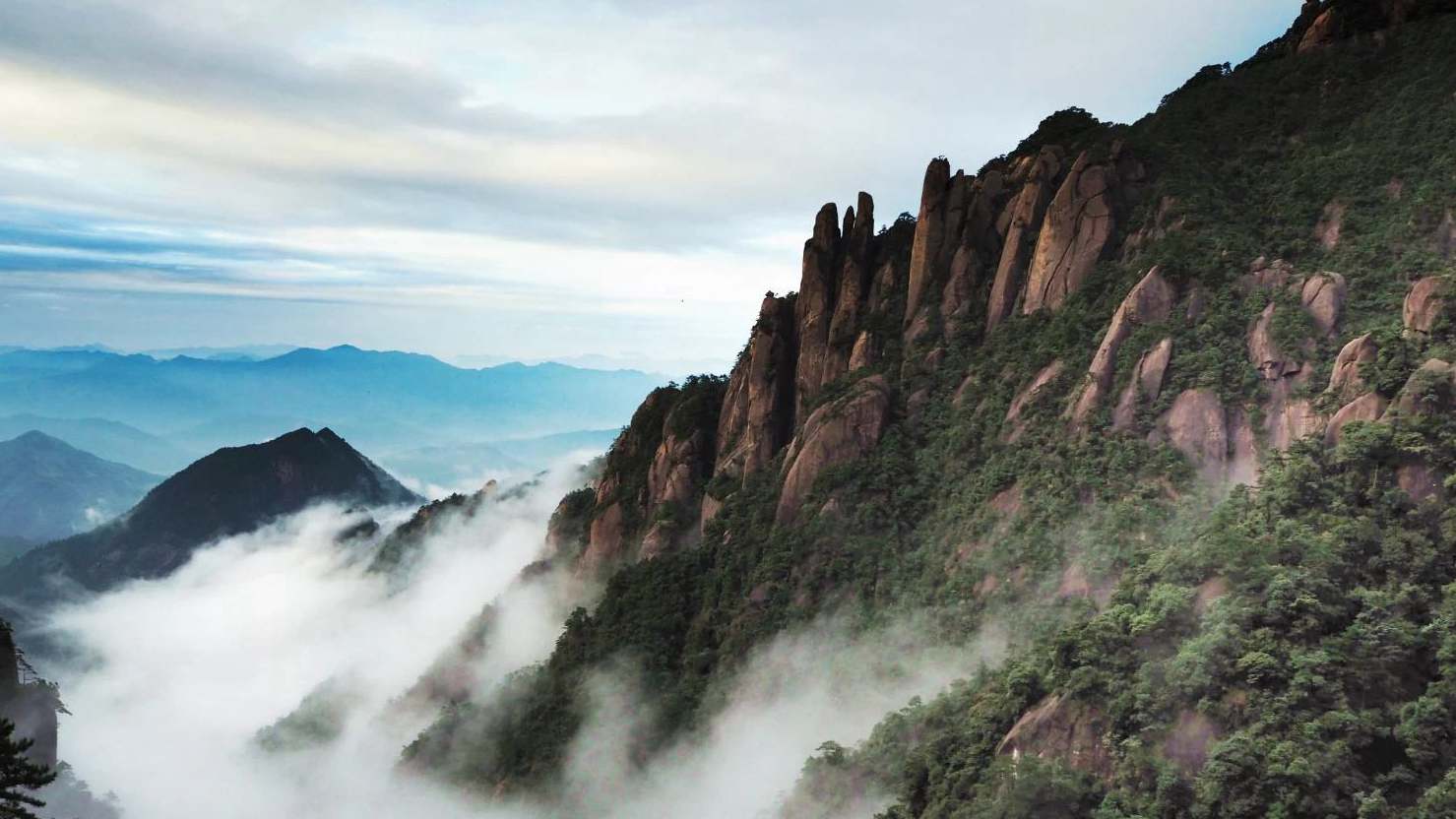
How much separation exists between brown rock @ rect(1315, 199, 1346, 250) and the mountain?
218 millimetres

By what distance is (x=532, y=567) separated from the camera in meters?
121

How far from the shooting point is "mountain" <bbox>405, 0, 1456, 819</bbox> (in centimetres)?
4419

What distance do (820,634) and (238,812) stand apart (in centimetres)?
8339

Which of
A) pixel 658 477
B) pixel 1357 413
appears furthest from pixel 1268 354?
pixel 658 477

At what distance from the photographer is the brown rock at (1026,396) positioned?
72938mm

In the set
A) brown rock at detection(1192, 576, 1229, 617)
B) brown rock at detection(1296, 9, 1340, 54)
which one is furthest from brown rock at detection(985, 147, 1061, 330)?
brown rock at detection(1192, 576, 1229, 617)

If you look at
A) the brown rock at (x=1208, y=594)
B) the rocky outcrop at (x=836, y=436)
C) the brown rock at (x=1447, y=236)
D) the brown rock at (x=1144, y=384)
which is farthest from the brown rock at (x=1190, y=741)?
the rocky outcrop at (x=836, y=436)

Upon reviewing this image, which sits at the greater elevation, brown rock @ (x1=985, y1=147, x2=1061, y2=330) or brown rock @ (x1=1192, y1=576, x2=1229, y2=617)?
brown rock @ (x1=985, y1=147, x2=1061, y2=330)

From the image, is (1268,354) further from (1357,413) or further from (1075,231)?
(1075,231)

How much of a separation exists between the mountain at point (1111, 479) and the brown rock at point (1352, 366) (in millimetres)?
220

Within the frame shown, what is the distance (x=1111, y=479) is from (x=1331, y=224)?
2128 cm

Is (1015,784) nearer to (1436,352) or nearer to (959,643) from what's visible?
(959,643)

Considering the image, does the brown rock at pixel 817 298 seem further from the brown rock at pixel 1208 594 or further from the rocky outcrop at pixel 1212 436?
the brown rock at pixel 1208 594

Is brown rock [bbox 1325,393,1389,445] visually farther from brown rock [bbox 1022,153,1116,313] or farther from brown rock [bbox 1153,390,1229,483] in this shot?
brown rock [bbox 1022,153,1116,313]
